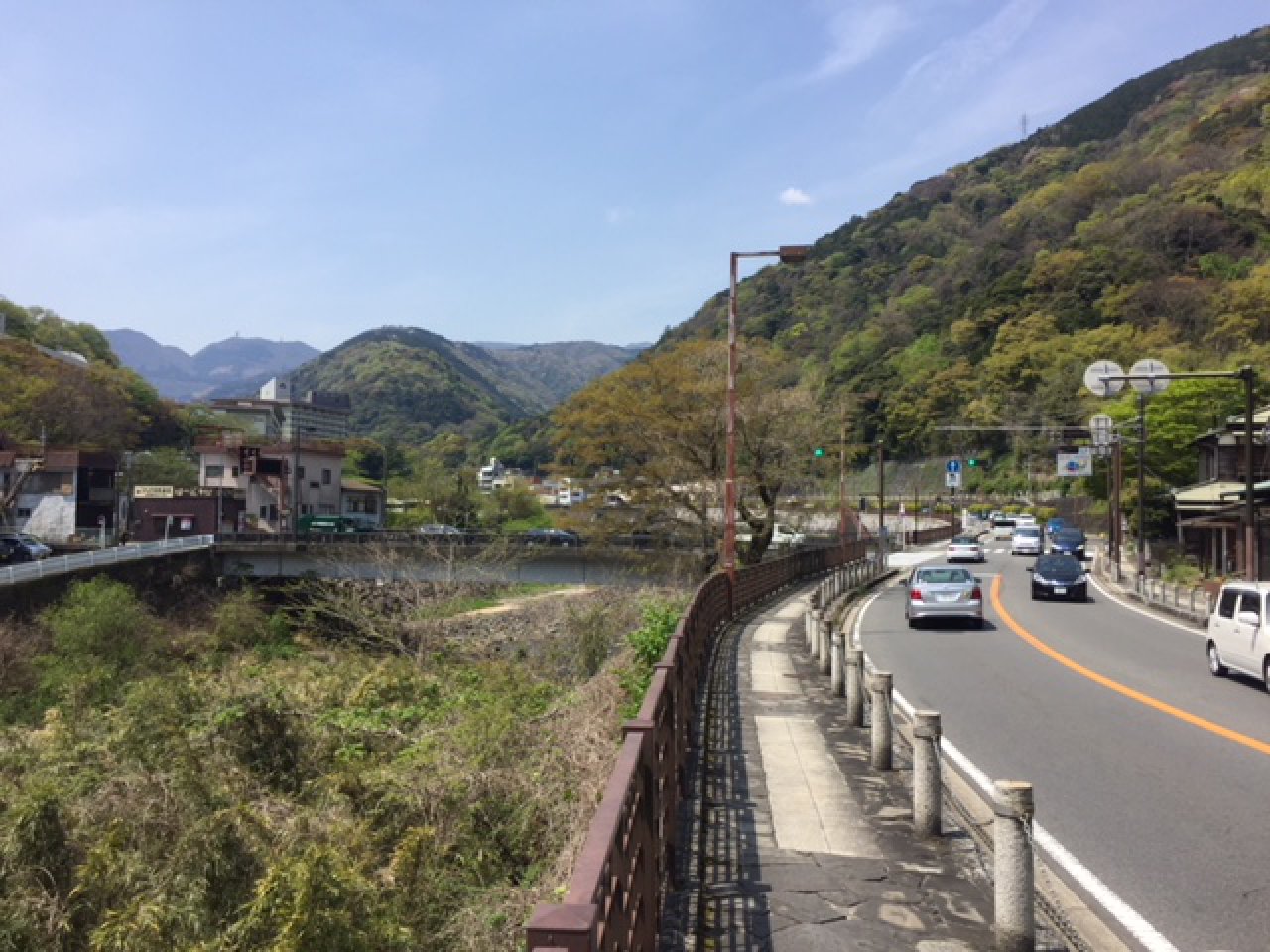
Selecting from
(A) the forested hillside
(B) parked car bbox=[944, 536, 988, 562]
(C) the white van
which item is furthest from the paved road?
(A) the forested hillside

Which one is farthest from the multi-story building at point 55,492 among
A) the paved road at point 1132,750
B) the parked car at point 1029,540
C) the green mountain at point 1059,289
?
the paved road at point 1132,750

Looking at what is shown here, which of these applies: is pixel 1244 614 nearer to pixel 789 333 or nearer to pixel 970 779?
pixel 970 779

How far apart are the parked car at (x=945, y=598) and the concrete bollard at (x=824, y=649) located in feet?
19.3

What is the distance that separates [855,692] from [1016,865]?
612cm

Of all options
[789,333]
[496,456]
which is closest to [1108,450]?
[789,333]

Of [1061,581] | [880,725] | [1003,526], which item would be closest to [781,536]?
[1003,526]

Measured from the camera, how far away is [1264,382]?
58.5 meters

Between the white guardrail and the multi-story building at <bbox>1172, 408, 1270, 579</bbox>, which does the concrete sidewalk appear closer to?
the multi-story building at <bbox>1172, 408, 1270, 579</bbox>

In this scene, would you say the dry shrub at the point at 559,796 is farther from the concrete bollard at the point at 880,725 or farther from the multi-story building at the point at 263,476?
the multi-story building at the point at 263,476

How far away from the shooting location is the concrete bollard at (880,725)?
8.62 m

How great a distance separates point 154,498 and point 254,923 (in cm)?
6490

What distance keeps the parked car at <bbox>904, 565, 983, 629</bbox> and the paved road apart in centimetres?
102

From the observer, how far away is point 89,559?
38594 mm

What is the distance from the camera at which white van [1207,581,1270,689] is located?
12875 millimetres
